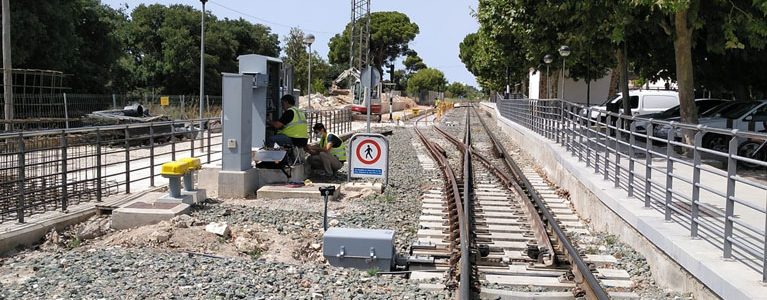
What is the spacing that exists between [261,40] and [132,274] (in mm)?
60930

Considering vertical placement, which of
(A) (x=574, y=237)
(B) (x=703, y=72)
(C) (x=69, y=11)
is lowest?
(A) (x=574, y=237)

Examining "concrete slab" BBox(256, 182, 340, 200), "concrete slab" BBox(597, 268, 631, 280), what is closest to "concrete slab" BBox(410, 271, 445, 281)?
"concrete slab" BBox(597, 268, 631, 280)

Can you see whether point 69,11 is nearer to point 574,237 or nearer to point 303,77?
point 574,237

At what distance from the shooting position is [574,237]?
30.6 ft

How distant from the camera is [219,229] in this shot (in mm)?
8406

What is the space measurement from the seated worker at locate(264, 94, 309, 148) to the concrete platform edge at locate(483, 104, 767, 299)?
15.6ft

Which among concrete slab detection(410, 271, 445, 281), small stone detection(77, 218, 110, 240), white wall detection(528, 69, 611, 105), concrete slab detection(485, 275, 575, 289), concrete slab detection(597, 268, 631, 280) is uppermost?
white wall detection(528, 69, 611, 105)

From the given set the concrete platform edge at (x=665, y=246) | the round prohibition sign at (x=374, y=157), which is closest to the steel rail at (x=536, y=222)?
the concrete platform edge at (x=665, y=246)

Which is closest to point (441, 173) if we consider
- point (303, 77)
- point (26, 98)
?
point (26, 98)

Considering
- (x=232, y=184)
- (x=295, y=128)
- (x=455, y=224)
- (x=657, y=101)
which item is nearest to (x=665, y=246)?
(x=455, y=224)

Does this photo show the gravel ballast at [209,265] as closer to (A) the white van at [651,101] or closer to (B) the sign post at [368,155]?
(B) the sign post at [368,155]

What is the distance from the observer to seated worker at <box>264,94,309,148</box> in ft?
41.0

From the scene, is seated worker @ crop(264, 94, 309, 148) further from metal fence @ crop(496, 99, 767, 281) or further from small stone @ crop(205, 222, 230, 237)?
metal fence @ crop(496, 99, 767, 281)

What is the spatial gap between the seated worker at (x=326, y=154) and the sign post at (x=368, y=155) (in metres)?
1.24
